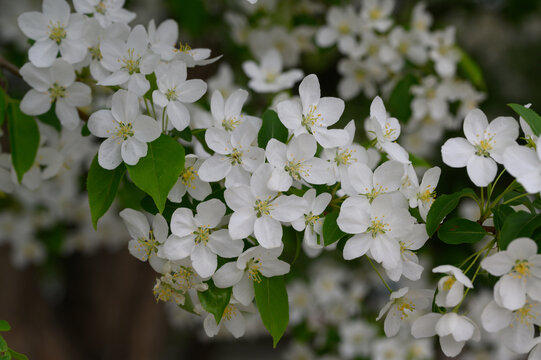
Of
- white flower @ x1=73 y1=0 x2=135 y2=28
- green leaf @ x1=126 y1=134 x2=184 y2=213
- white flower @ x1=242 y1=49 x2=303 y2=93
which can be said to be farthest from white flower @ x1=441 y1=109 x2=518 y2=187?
white flower @ x1=73 y1=0 x2=135 y2=28

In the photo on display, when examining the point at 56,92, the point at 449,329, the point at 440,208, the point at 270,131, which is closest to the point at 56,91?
the point at 56,92

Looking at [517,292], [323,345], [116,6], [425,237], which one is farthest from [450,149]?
[323,345]

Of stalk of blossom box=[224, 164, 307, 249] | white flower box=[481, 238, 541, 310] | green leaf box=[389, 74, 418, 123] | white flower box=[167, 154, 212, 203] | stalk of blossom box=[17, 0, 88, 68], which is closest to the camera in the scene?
white flower box=[481, 238, 541, 310]

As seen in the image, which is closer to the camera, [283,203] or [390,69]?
[283,203]

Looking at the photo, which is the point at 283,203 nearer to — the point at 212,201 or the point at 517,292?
the point at 212,201

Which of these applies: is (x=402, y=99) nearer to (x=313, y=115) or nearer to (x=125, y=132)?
(x=313, y=115)

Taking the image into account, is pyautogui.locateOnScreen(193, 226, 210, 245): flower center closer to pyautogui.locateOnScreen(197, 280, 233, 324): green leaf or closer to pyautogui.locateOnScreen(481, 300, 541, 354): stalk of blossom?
pyautogui.locateOnScreen(197, 280, 233, 324): green leaf
